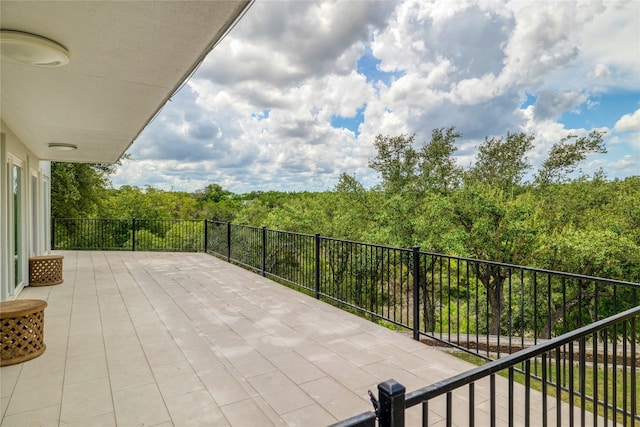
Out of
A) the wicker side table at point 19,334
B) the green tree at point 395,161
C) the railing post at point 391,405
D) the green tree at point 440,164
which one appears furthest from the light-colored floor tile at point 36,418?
the green tree at point 395,161

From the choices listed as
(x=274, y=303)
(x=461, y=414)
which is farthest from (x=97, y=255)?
(x=461, y=414)

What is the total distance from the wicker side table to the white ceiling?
82.8 inches

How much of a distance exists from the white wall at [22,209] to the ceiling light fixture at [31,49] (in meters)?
3.04

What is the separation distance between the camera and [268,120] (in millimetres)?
21062

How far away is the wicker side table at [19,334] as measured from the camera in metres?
2.96

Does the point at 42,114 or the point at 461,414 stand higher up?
the point at 42,114

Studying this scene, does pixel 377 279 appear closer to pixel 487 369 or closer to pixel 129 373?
pixel 129 373

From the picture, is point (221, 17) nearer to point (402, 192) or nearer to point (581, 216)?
point (402, 192)

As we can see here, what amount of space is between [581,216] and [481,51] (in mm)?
7709

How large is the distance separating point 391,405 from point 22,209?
7340 mm

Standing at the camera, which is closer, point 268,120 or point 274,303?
point 274,303

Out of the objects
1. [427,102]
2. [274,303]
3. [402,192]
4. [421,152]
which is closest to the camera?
[274,303]

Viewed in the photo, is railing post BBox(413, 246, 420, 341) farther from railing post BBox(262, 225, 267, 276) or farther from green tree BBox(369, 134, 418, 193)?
green tree BBox(369, 134, 418, 193)

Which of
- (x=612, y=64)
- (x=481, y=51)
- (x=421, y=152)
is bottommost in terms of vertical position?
(x=421, y=152)
